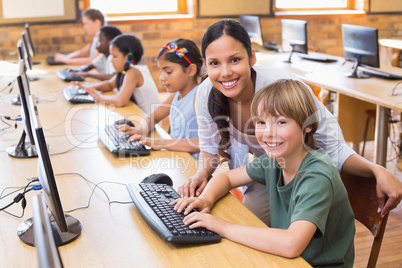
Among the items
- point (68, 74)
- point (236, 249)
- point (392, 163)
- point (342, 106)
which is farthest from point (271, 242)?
point (68, 74)

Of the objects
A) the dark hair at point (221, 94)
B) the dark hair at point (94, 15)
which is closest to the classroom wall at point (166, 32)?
the dark hair at point (94, 15)

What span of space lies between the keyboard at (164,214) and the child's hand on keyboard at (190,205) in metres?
0.02

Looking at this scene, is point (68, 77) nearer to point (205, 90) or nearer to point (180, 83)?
point (180, 83)

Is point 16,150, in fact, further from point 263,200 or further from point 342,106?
point 342,106

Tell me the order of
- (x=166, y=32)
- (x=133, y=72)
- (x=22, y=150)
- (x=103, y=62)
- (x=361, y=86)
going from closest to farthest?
(x=22, y=150), (x=133, y=72), (x=361, y=86), (x=103, y=62), (x=166, y=32)

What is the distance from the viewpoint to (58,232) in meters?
1.28

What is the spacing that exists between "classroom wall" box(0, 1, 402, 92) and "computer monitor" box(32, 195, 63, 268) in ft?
15.1

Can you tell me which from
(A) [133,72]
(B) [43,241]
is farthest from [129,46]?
(B) [43,241]

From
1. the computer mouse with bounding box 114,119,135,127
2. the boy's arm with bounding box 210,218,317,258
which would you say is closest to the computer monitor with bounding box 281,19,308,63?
the computer mouse with bounding box 114,119,135,127

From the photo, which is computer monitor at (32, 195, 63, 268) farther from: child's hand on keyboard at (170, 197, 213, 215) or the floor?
the floor

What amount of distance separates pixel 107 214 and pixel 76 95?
179 cm

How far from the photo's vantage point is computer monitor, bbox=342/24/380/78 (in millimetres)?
3451

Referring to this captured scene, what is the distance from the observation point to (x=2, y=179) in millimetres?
1715

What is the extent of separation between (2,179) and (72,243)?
619 millimetres
